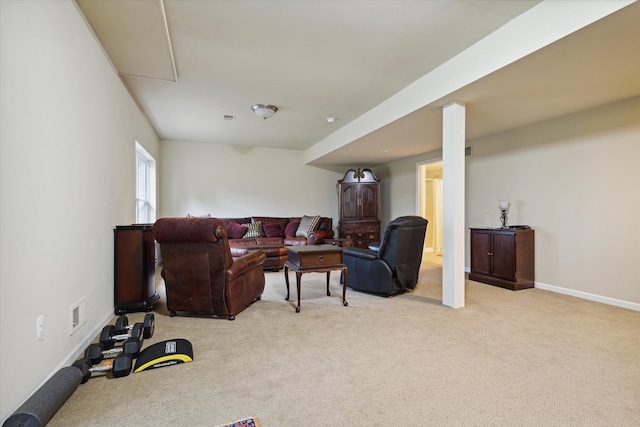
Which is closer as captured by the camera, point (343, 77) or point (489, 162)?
point (343, 77)

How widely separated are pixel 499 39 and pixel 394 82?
3.96 ft

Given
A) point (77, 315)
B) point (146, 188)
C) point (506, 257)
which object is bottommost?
point (77, 315)

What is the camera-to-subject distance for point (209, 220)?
2.90 m

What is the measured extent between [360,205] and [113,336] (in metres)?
5.54

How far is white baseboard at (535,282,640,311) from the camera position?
3.38 meters

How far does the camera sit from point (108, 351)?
233 cm

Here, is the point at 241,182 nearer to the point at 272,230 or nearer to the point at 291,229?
the point at 272,230

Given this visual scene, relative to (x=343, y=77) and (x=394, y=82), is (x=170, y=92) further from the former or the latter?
(x=394, y=82)


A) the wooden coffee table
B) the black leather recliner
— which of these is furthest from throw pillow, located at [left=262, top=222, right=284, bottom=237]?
the wooden coffee table

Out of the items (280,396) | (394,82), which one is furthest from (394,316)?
(394,82)

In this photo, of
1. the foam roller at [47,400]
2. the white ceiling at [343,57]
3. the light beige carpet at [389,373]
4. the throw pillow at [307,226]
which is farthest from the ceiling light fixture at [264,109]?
the foam roller at [47,400]

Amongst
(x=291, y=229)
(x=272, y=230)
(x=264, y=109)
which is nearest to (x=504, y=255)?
(x=264, y=109)

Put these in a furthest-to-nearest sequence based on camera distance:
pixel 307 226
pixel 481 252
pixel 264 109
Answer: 1. pixel 307 226
2. pixel 481 252
3. pixel 264 109

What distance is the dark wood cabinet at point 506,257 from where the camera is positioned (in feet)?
13.7
